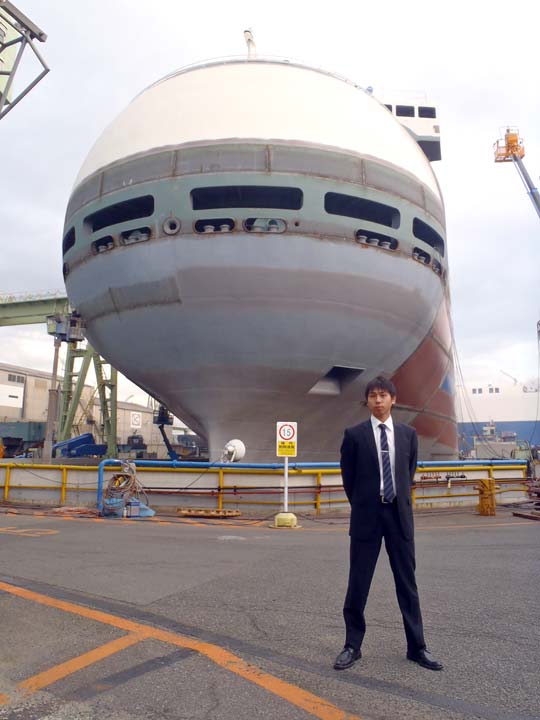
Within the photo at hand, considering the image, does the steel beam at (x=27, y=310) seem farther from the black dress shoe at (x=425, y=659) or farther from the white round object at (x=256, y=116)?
the black dress shoe at (x=425, y=659)

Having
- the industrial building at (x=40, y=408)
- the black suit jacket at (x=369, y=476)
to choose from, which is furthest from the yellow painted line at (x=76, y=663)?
the industrial building at (x=40, y=408)

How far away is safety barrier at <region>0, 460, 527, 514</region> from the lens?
12.6 metres

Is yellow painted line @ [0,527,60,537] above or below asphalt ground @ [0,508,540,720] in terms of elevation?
below

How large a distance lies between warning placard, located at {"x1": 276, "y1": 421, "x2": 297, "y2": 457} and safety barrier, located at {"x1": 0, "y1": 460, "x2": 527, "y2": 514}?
164 cm

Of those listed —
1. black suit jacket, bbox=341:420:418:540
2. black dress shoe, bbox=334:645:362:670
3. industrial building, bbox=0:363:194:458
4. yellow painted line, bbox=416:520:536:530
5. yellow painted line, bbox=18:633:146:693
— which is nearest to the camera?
yellow painted line, bbox=18:633:146:693

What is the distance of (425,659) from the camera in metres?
3.21

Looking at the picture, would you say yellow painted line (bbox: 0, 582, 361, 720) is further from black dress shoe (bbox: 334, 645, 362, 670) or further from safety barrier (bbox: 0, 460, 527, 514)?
safety barrier (bbox: 0, 460, 527, 514)

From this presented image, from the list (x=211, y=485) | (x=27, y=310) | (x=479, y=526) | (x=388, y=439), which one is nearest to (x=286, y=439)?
(x=211, y=485)

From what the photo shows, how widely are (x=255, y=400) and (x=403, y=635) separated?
10.3 metres

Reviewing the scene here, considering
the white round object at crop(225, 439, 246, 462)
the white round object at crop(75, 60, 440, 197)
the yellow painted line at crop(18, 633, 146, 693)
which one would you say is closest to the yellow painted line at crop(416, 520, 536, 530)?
the white round object at crop(225, 439, 246, 462)

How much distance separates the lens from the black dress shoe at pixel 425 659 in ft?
10.4

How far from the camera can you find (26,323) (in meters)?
39.6

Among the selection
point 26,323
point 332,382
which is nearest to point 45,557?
point 332,382

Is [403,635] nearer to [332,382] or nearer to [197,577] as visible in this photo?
[197,577]
